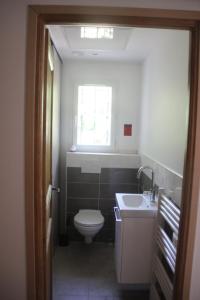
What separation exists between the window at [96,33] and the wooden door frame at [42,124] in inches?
40.1

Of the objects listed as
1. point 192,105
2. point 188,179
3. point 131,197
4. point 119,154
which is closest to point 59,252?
point 131,197

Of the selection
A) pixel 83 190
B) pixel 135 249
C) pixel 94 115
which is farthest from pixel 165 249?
pixel 94 115

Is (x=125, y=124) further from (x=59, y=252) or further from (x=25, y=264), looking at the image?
(x=25, y=264)

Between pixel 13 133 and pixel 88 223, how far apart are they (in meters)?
1.96

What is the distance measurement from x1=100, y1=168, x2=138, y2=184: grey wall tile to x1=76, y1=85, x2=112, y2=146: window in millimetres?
435

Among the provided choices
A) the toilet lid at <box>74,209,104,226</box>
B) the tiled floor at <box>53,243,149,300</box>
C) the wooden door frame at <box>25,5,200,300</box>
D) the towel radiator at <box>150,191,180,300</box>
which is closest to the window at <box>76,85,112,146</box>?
the toilet lid at <box>74,209,104,226</box>

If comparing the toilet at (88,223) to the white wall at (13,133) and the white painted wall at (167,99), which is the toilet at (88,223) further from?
the white wall at (13,133)

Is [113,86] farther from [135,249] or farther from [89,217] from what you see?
[135,249]

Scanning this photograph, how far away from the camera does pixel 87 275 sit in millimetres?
2695

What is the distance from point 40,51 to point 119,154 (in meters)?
2.25

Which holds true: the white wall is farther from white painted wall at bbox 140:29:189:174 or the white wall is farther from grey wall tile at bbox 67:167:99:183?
grey wall tile at bbox 67:167:99:183

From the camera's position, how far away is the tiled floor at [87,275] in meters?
2.38

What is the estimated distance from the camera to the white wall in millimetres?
1300

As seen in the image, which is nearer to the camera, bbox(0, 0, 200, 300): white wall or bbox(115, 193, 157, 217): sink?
bbox(0, 0, 200, 300): white wall
